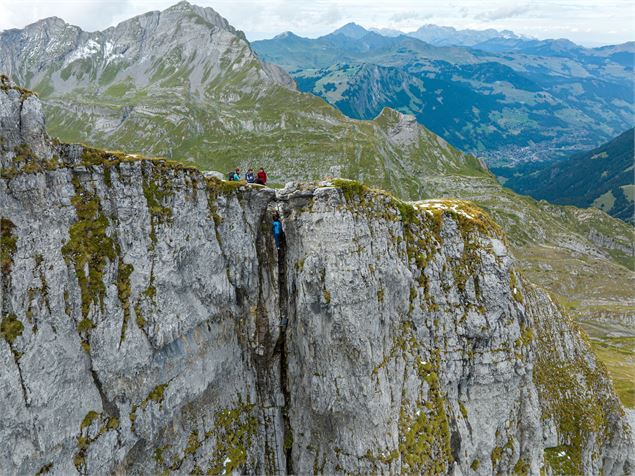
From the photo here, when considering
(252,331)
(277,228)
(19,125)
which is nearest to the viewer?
(19,125)

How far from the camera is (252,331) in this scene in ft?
122

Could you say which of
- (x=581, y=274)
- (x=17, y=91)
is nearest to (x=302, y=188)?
(x=17, y=91)

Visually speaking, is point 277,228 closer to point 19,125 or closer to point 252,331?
point 252,331

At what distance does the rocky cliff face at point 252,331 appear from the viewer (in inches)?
1045

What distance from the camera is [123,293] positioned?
29812 millimetres

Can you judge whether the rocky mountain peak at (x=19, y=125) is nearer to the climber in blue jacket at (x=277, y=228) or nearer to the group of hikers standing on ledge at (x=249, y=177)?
the group of hikers standing on ledge at (x=249, y=177)

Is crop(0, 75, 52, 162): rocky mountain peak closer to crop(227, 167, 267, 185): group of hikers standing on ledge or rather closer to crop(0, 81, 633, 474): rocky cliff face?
crop(0, 81, 633, 474): rocky cliff face

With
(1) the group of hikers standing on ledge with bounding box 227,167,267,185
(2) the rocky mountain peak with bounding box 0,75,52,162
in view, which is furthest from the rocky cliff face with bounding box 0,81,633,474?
(1) the group of hikers standing on ledge with bounding box 227,167,267,185

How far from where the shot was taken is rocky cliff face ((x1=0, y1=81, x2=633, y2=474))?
2653 centimetres

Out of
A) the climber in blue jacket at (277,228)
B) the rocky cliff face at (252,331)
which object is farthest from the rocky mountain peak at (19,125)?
the climber in blue jacket at (277,228)

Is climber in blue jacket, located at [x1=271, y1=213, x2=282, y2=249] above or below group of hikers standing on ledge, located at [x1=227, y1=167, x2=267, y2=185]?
below

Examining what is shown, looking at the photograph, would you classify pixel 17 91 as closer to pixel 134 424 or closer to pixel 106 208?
pixel 106 208

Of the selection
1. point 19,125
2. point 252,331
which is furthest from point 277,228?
point 19,125

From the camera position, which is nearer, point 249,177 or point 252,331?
point 252,331
